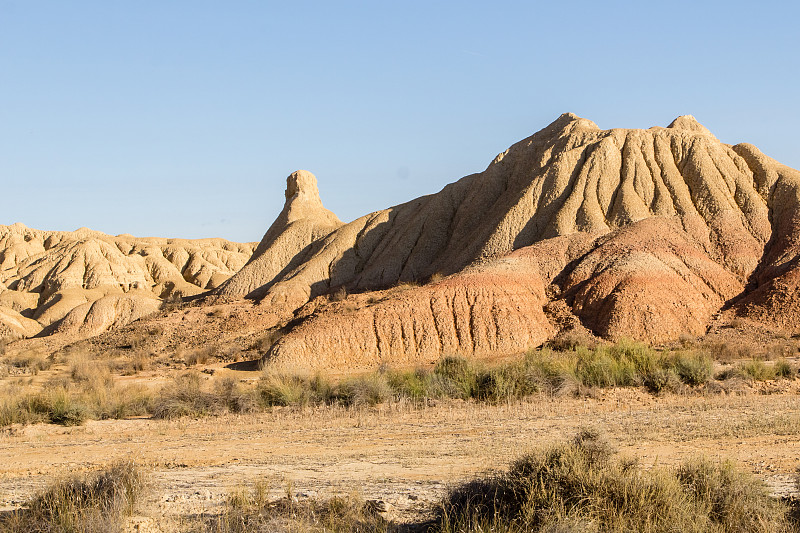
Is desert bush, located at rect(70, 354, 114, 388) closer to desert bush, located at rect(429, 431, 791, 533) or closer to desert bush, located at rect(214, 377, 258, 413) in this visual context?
desert bush, located at rect(214, 377, 258, 413)

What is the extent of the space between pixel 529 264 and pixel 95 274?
50485mm

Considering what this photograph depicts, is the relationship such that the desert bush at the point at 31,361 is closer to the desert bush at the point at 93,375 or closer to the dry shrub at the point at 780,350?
the desert bush at the point at 93,375

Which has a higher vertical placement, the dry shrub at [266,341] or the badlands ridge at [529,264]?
the badlands ridge at [529,264]

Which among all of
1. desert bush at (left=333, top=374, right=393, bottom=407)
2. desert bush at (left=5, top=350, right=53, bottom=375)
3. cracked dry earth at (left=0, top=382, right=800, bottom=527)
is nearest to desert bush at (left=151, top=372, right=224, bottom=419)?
cracked dry earth at (left=0, top=382, right=800, bottom=527)

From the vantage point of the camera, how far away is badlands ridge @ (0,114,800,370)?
3058cm

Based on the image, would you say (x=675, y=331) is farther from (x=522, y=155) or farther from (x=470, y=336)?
(x=522, y=155)

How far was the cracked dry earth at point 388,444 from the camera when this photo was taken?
9641mm

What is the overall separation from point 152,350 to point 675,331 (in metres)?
25.1

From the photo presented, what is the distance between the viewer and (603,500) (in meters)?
7.66

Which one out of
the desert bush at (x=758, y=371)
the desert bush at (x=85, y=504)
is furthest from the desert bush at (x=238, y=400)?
the desert bush at (x=758, y=371)

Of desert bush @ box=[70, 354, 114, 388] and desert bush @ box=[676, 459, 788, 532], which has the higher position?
desert bush @ box=[70, 354, 114, 388]

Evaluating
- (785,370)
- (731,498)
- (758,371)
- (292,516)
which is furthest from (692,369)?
(292,516)

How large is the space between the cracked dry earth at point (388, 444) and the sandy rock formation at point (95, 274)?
40.5 meters

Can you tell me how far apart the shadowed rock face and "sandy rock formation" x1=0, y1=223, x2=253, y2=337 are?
1257 centimetres
